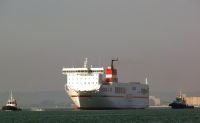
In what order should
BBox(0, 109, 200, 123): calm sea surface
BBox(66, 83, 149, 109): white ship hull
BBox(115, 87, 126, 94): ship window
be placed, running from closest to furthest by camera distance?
BBox(0, 109, 200, 123): calm sea surface → BBox(66, 83, 149, 109): white ship hull → BBox(115, 87, 126, 94): ship window

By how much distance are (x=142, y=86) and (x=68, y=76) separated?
80.9ft

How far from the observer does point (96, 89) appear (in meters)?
158

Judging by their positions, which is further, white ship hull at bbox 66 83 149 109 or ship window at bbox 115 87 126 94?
ship window at bbox 115 87 126 94

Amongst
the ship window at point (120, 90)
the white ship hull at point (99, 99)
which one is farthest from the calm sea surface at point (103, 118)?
the ship window at point (120, 90)

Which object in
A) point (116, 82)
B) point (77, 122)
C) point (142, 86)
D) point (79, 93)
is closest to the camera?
point (77, 122)

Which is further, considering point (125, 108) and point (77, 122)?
point (125, 108)

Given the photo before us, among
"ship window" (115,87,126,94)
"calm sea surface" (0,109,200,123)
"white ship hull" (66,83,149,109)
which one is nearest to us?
"calm sea surface" (0,109,200,123)

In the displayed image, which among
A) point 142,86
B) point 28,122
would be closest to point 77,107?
Result: point 142,86

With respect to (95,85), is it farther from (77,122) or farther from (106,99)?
(77,122)

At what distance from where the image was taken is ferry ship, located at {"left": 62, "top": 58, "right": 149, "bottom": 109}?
159m

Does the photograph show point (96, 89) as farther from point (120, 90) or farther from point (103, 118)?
point (103, 118)

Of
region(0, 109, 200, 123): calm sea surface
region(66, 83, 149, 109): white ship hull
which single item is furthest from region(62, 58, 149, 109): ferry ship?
region(0, 109, 200, 123): calm sea surface

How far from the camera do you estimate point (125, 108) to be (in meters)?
172

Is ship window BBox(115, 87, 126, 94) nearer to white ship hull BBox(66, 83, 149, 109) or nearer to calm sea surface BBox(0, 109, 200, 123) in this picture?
white ship hull BBox(66, 83, 149, 109)
